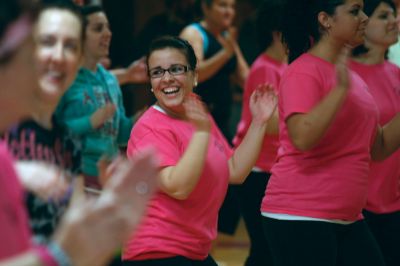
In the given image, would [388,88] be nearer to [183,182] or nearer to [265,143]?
[265,143]

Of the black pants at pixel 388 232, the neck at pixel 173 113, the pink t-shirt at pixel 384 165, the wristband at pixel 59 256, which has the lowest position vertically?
the black pants at pixel 388 232

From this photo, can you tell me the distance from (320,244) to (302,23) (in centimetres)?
94

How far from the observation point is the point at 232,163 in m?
3.99

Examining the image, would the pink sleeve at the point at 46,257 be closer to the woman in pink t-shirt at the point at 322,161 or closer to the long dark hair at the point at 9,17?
the long dark hair at the point at 9,17

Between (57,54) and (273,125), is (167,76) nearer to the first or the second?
(57,54)

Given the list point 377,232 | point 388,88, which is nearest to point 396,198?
point 377,232

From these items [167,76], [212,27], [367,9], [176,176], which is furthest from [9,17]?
[212,27]

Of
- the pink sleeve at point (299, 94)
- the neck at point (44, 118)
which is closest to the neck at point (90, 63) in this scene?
the pink sleeve at point (299, 94)

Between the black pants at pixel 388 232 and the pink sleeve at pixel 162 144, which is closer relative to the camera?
the pink sleeve at pixel 162 144

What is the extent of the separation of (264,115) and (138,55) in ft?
9.54

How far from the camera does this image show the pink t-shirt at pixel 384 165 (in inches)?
182

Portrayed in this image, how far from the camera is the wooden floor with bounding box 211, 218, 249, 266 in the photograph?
6.86 meters

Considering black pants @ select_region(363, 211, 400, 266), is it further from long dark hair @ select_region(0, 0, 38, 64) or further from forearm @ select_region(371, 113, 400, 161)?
long dark hair @ select_region(0, 0, 38, 64)

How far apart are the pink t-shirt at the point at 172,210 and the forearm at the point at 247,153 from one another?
0.20 m
